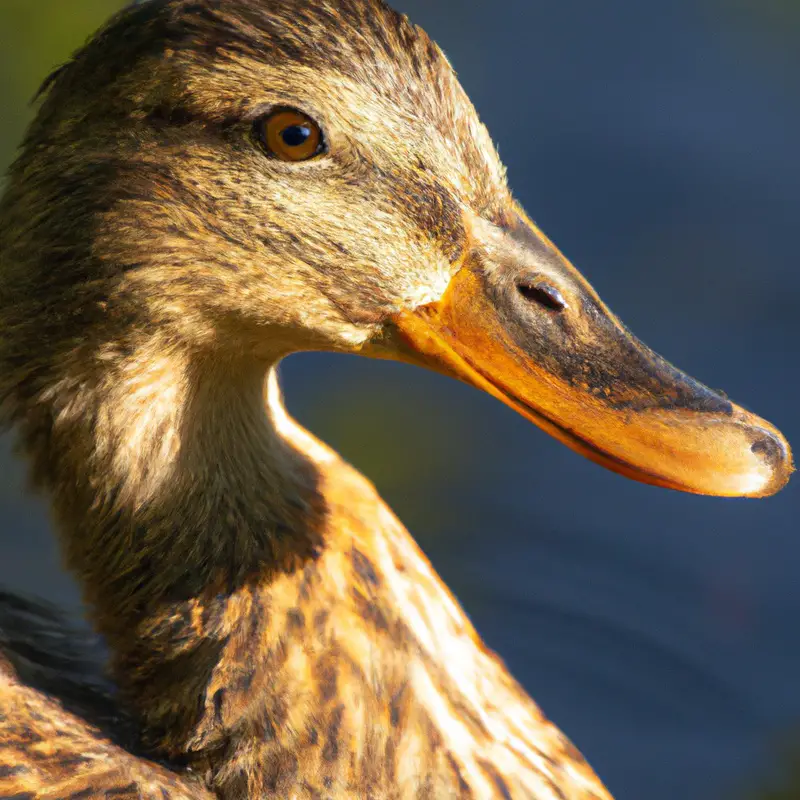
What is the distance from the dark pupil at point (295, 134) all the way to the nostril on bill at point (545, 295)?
383 mm

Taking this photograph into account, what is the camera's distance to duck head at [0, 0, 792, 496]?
1899mm

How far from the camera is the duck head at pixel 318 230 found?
6.23 ft

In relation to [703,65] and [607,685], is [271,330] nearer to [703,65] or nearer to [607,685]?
[607,685]

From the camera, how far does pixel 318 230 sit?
1944mm

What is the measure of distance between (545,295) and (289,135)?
0.44 metres

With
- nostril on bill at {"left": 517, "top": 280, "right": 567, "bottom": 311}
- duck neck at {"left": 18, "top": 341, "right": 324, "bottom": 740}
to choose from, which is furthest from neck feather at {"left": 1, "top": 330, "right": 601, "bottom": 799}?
nostril on bill at {"left": 517, "top": 280, "right": 567, "bottom": 311}

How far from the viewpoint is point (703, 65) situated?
434cm

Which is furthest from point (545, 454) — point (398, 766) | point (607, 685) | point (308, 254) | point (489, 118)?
point (308, 254)

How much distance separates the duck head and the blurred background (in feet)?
4.82

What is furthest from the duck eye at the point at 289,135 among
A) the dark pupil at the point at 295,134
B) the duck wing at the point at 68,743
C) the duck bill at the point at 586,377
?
the duck wing at the point at 68,743

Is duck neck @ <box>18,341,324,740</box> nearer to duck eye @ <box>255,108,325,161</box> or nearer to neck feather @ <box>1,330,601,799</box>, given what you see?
neck feather @ <box>1,330,601,799</box>

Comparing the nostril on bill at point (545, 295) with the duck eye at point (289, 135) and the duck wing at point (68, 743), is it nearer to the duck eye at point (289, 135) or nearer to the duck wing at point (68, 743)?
the duck eye at point (289, 135)

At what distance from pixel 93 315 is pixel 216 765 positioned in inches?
29.7

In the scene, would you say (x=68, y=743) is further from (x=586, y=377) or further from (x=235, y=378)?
(x=586, y=377)
